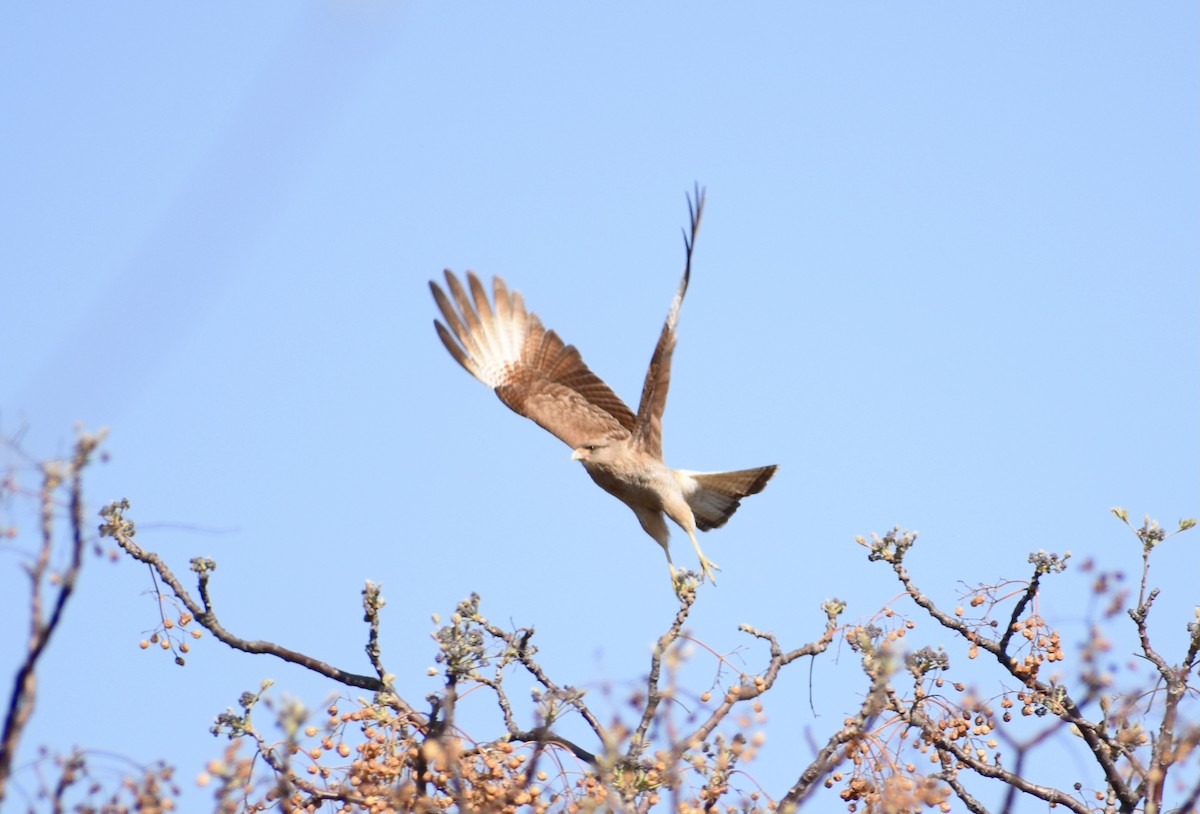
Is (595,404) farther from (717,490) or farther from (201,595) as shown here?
(201,595)

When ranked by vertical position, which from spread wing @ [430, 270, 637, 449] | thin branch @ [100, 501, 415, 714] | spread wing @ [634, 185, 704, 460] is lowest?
thin branch @ [100, 501, 415, 714]

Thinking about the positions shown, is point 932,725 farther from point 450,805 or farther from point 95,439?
point 95,439

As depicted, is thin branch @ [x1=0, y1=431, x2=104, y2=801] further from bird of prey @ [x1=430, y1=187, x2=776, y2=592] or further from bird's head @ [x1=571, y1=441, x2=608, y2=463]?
bird's head @ [x1=571, y1=441, x2=608, y2=463]

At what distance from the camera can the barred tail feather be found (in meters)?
9.21

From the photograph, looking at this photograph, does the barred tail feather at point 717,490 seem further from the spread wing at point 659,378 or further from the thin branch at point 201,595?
the thin branch at point 201,595

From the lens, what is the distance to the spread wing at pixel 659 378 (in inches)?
304

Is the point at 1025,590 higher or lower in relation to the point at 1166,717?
higher

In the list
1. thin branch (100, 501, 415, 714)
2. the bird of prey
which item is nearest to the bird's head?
the bird of prey

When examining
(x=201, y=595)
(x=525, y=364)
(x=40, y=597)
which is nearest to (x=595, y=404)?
(x=525, y=364)

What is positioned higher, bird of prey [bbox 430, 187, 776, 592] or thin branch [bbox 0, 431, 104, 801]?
bird of prey [bbox 430, 187, 776, 592]

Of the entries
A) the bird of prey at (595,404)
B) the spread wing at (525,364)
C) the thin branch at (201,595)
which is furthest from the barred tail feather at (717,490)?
the thin branch at (201,595)

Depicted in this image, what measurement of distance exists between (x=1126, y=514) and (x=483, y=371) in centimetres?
541

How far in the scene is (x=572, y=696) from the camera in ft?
15.1

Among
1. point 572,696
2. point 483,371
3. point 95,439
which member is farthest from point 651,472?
point 95,439
